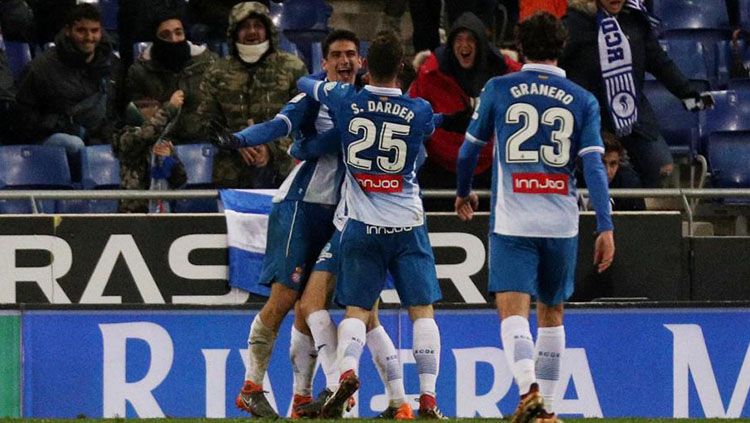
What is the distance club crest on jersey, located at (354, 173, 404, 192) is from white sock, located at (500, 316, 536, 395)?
122 cm

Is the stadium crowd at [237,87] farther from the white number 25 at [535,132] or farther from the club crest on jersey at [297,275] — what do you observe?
the white number 25 at [535,132]

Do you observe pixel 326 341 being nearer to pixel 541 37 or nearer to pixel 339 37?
pixel 339 37

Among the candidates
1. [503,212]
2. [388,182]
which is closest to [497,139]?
[503,212]

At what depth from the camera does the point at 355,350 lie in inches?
370

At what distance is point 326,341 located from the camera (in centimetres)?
989

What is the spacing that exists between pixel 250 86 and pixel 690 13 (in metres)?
5.49

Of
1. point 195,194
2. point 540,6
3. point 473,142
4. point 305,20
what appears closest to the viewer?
point 473,142

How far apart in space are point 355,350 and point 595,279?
10.6ft

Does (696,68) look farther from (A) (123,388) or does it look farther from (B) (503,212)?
(B) (503,212)

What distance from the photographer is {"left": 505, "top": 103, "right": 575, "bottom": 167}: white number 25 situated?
8.66 metres

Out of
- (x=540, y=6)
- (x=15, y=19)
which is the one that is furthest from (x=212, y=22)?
(x=540, y=6)

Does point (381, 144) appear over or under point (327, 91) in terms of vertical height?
under

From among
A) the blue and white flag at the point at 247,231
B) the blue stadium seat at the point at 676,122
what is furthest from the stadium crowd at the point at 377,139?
the blue stadium seat at the point at 676,122

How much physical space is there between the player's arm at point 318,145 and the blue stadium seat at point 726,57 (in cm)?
666
